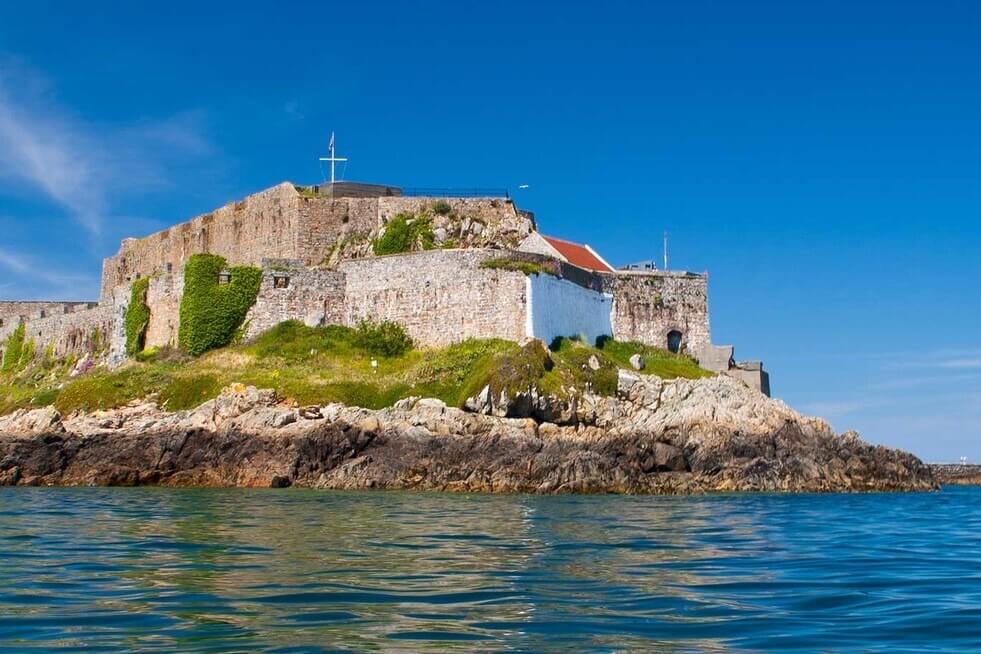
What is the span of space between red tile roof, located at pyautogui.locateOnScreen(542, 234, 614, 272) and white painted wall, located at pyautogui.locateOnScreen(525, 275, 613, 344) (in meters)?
2.20

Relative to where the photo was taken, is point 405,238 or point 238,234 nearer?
point 405,238

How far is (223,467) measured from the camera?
104 ft

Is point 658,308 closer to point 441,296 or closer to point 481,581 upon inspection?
point 441,296

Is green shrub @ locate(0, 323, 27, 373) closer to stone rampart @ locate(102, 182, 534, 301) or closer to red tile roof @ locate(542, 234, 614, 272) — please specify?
stone rampart @ locate(102, 182, 534, 301)

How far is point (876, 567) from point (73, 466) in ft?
86.2

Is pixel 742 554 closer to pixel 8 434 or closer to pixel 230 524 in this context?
pixel 230 524

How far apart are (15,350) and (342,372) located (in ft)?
88.4

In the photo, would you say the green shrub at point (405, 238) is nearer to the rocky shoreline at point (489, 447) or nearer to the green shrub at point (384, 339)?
the green shrub at point (384, 339)

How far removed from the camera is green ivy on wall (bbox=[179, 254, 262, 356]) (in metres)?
41.7

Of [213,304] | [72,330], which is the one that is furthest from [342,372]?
[72,330]

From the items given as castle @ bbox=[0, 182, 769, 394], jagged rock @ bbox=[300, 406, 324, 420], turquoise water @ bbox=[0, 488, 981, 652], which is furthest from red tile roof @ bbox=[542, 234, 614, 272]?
turquoise water @ bbox=[0, 488, 981, 652]

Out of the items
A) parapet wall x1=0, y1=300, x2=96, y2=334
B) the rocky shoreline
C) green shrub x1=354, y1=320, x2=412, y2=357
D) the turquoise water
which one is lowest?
the turquoise water

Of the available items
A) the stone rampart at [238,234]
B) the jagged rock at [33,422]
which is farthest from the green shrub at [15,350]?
the jagged rock at [33,422]

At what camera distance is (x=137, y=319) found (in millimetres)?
44906
